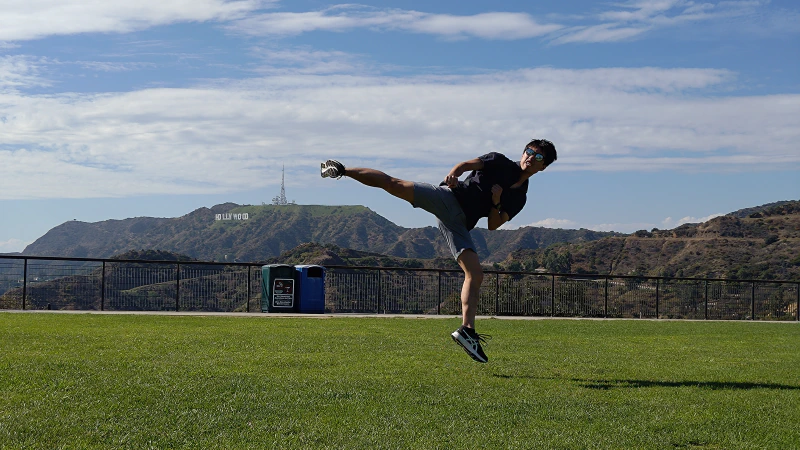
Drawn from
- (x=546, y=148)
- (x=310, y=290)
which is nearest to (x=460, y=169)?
(x=546, y=148)

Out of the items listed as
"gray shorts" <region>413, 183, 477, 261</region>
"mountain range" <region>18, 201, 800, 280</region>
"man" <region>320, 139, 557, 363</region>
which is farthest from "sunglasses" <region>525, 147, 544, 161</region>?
"mountain range" <region>18, 201, 800, 280</region>

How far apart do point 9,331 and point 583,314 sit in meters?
16.3

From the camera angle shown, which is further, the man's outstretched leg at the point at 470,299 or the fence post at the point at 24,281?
the fence post at the point at 24,281

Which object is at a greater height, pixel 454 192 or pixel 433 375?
pixel 454 192

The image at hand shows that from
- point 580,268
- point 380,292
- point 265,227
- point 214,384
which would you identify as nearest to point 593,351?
point 214,384

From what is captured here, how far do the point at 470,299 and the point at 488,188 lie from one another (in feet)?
3.17

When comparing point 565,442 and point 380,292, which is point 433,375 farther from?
point 380,292

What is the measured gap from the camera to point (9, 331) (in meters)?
10.1

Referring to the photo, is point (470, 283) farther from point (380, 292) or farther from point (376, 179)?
point (380, 292)

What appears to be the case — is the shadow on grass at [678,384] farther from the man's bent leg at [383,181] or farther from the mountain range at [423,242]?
the mountain range at [423,242]

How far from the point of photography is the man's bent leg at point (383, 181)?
7.33 metres

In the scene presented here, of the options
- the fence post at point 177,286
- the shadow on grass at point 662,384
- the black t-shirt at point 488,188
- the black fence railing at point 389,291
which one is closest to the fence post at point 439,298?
the black fence railing at point 389,291

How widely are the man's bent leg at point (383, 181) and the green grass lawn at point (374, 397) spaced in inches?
56.7

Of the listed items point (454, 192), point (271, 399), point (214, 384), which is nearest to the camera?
point (271, 399)
